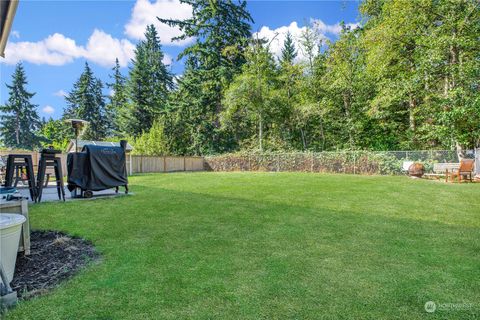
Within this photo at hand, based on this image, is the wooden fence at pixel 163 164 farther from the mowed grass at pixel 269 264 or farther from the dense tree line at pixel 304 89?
the mowed grass at pixel 269 264

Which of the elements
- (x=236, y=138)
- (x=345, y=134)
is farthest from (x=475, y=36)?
(x=236, y=138)

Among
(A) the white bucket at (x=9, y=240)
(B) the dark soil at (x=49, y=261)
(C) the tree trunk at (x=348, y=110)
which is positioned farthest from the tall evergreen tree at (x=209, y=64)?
(A) the white bucket at (x=9, y=240)

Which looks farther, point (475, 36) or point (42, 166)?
point (475, 36)

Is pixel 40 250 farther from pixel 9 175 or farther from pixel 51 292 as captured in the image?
pixel 9 175

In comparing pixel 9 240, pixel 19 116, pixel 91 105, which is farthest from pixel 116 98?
pixel 9 240

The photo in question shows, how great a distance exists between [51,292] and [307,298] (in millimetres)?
1830

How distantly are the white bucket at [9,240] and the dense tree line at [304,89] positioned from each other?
1259 centimetres

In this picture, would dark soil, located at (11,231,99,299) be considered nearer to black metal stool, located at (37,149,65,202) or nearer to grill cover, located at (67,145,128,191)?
black metal stool, located at (37,149,65,202)

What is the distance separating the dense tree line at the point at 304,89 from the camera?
1140 centimetres

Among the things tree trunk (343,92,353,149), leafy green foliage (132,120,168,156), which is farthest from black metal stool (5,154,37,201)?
tree trunk (343,92,353,149)

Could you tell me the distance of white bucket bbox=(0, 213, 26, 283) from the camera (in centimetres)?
193

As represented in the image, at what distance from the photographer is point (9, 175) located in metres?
5.16

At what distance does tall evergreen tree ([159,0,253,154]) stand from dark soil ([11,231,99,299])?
18.5 metres

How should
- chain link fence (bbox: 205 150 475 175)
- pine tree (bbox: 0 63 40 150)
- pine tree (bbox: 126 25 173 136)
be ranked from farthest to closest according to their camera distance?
pine tree (bbox: 0 63 40 150) < pine tree (bbox: 126 25 173 136) < chain link fence (bbox: 205 150 475 175)
